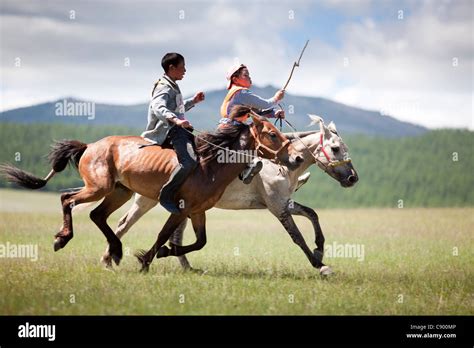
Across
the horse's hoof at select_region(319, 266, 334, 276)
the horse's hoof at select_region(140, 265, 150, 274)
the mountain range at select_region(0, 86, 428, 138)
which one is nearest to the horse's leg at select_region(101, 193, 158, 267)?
the horse's hoof at select_region(140, 265, 150, 274)

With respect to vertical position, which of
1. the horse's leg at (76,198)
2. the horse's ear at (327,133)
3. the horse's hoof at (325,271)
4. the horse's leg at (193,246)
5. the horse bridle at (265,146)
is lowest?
the horse's hoof at (325,271)

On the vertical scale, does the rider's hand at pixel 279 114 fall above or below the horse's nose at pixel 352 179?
above

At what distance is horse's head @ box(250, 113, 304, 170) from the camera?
10.4m

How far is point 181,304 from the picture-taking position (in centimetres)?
848

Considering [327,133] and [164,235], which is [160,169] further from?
[327,133]

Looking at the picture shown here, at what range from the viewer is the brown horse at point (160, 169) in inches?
412

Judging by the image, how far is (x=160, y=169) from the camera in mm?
10680

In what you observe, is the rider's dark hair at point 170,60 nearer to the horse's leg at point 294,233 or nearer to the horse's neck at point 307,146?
the horse's neck at point 307,146

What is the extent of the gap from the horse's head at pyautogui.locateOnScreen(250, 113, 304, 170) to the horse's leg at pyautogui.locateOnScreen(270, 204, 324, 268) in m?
1.32
